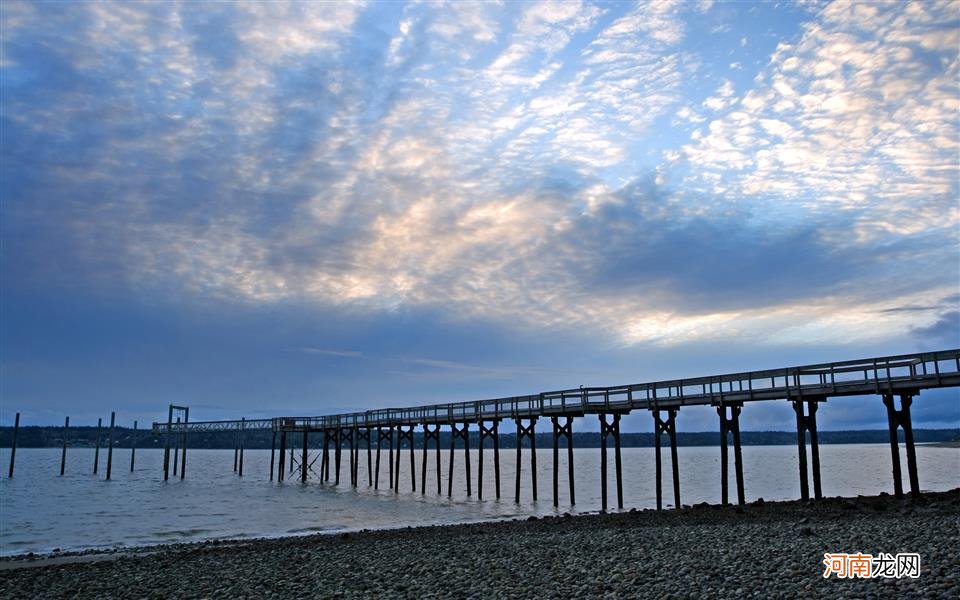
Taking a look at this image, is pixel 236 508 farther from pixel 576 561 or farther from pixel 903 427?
pixel 903 427

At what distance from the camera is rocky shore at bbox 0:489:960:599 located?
11.1 meters

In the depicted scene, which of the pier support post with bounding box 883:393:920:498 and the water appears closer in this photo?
the pier support post with bounding box 883:393:920:498

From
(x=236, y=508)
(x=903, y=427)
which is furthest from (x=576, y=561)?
(x=236, y=508)

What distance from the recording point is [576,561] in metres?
14.8

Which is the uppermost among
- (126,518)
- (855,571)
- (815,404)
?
(815,404)

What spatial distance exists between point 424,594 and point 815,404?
17.9 meters

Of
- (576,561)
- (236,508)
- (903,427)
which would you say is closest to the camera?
(576,561)

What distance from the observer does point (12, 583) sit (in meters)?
19.3

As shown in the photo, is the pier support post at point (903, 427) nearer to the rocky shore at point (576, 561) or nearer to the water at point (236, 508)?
the rocky shore at point (576, 561)

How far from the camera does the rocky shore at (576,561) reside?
11.1 m

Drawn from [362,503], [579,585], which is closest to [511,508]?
[362,503]

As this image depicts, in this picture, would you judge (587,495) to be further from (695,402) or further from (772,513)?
(772,513)

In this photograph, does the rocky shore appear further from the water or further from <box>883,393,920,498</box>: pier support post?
the water

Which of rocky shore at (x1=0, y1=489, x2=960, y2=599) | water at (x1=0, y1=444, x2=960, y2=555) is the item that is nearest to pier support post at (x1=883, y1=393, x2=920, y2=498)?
rocky shore at (x1=0, y1=489, x2=960, y2=599)
